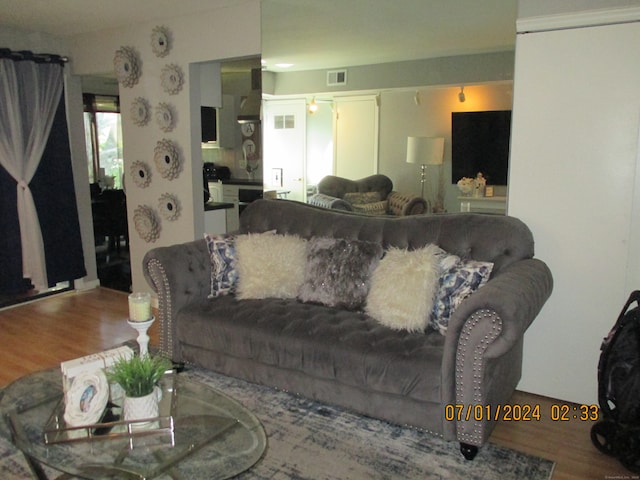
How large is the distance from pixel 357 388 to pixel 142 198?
9.34 ft

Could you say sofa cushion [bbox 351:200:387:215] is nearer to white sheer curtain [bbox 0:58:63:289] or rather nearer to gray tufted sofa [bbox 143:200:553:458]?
gray tufted sofa [bbox 143:200:553:458]

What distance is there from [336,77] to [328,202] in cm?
88

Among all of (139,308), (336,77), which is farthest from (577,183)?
(139,308)

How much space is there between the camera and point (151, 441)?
1.76 meters

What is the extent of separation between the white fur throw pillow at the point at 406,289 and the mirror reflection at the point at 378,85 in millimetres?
661

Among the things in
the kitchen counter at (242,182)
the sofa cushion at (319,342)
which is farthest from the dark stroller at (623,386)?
the kitchen counter at (242,182)

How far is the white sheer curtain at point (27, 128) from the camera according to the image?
4.31 meters

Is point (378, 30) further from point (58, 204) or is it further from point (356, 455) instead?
point (58, 204)

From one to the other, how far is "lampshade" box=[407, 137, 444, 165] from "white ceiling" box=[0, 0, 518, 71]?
1.70 feet

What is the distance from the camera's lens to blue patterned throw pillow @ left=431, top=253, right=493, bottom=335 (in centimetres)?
255

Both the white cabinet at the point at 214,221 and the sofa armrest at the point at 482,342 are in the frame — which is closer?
the sofa armrest at the point at 482,342

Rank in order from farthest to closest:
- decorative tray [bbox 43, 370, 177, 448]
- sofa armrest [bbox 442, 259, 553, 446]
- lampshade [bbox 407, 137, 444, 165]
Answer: lampshade [bbox 407, 137, 444, 165] → sofa armrest [bbox 442, 259, 553, 446] → decorative tray [bbox 43, 370, 177, 448]
